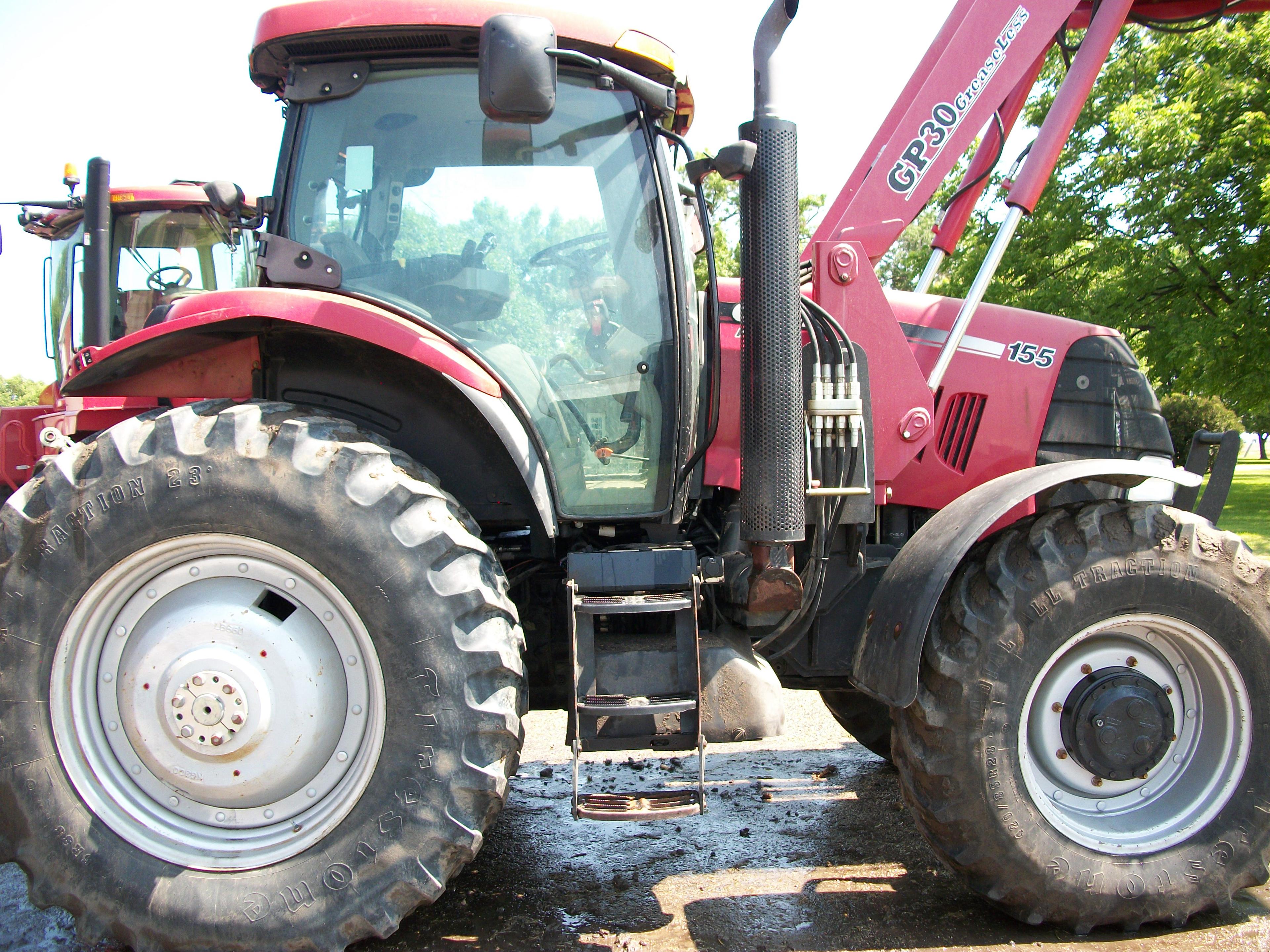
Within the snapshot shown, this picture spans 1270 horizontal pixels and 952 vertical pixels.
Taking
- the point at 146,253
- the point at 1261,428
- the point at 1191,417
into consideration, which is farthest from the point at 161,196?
the point at 1261,428

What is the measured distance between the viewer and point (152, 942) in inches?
93.8

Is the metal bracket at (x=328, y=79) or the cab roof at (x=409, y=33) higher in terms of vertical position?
the cab roof at (x=409, y=33)

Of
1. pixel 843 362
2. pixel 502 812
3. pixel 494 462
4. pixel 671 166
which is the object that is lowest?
pixel 502 812

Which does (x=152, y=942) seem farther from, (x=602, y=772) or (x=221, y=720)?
(x=602, y=772)

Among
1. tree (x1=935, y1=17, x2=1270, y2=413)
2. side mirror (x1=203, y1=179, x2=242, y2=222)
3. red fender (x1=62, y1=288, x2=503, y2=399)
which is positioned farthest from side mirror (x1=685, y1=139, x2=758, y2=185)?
tree (x1=935, y1=17, x2=1270, y2=413)

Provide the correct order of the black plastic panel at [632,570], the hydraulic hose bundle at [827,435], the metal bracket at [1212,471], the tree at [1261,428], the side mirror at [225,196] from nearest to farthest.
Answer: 1. the black plastic panel at [632,570]
2. the hydraulic hose bundle at [827,435]
3. the side mirror at [225,196]
4. the metal bracket at [1212,471]
5. the tree at [1261,428]

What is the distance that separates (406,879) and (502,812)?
139 centimetres

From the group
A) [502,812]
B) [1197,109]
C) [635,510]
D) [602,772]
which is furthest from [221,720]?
[1197,109]

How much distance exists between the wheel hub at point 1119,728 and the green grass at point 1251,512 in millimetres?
4547

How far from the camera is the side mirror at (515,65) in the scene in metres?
2.28

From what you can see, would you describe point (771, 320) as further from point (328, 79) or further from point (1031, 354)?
point (328, 79)

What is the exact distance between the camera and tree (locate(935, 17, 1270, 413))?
37.4 feet

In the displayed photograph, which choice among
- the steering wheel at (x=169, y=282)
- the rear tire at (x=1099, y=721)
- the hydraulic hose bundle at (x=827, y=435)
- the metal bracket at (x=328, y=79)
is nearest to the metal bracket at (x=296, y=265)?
the metal bracket at (x=328, y=79)

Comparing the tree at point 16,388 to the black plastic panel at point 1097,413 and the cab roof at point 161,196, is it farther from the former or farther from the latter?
the black plastic panel at point 1097,413
